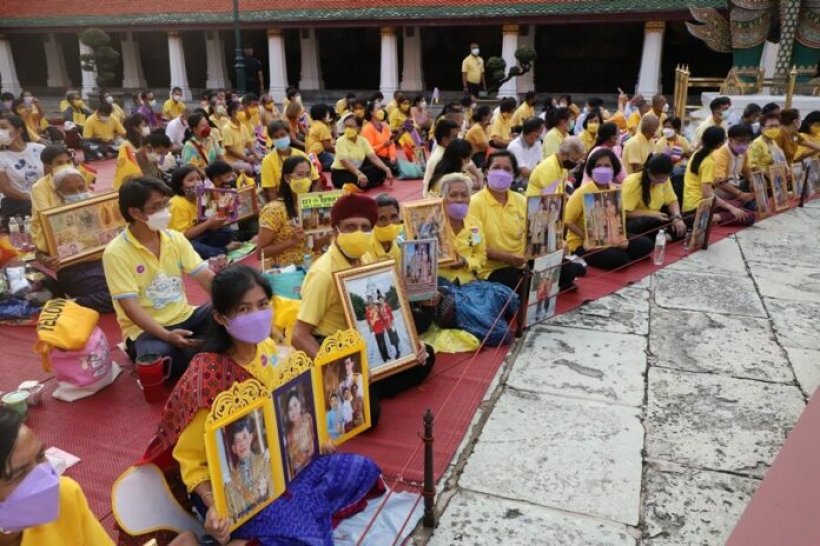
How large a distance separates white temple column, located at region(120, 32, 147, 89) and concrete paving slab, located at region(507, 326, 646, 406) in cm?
2657

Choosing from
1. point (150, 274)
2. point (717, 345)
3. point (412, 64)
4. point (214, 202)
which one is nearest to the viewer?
point (150, 274)

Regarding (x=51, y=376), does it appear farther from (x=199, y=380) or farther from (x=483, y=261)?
(x=483, y=261)

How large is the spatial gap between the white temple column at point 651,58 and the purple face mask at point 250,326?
19123 millimetres

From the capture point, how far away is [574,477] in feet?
11.2

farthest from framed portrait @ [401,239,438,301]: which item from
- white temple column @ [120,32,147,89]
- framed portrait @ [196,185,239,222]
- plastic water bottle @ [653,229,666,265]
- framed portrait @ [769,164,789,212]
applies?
white temple column @ [120,32,147,89]

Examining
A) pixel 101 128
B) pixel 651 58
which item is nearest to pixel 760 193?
pixel 651 58

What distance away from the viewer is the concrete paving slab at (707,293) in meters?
5.86

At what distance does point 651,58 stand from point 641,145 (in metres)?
12.4

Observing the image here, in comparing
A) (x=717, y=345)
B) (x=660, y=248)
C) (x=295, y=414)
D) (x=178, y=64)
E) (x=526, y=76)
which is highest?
(x=178, y=64)

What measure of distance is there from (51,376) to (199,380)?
2.72 meters

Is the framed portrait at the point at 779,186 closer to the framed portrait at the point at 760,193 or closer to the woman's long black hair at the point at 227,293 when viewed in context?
the framed portrait at the point at 760,193

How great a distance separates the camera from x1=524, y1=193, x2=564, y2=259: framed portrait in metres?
5.47

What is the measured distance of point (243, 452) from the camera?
2449 mm

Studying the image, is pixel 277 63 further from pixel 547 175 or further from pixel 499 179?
pixel 499 179
